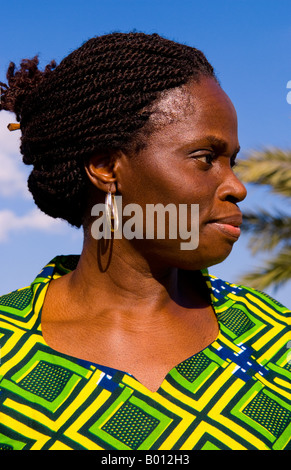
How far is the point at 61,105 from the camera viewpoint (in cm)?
303

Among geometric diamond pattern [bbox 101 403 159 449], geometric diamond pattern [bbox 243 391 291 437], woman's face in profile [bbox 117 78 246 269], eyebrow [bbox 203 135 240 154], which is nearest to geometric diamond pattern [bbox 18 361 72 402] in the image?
geometric diamond pattern [bbox 101 403 159 449]

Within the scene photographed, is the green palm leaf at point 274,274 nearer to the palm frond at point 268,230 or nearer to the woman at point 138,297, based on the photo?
the palm frond at point 268,230

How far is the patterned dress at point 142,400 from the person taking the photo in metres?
2.61

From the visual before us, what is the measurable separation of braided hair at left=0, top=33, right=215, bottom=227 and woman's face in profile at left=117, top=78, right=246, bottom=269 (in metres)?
0.11

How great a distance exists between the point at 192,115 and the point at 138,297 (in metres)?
0.83

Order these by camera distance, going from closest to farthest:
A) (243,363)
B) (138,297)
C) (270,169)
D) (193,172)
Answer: (193,172) < (243,363) < (138,297) < (270,169)

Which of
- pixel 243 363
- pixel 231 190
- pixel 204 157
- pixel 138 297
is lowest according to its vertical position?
pixel 243 363

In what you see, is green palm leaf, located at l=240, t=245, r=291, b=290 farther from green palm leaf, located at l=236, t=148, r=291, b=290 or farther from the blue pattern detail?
the blue pattern detail

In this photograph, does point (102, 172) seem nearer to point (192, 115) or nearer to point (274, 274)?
point (192, 115)

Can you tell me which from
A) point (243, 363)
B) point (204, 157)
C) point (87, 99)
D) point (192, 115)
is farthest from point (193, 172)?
point (243, 363)

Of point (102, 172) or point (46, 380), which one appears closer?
point (46, 380)

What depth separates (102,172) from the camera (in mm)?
2959

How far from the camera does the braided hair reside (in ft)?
9.39
